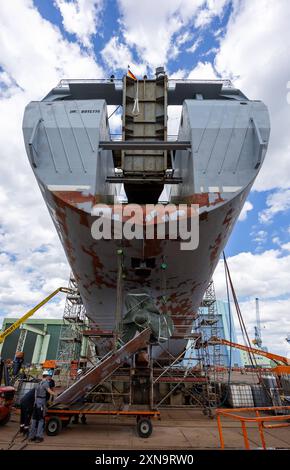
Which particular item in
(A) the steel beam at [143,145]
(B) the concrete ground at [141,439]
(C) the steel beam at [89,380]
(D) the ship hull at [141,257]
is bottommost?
(B) the concrete ground at [141,439]

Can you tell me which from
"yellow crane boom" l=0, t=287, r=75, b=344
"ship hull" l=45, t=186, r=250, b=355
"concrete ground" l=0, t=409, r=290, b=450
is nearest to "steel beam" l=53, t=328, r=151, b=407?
"concrete ground" l=0, t=409, r=290, b=450

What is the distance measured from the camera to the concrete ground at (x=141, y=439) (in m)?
4.53

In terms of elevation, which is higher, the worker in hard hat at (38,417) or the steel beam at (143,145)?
the steel beam at (143,145)

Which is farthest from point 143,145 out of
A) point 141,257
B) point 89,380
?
point 89,380

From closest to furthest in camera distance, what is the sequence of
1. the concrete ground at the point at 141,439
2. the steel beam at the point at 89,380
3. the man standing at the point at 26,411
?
the concrete ground at the point at 141,439 → the man standing at the point at 26,411 → the steel beam at the point at 89,380

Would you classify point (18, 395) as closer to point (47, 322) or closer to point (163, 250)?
point (163, 250)

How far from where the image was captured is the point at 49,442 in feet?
15.3

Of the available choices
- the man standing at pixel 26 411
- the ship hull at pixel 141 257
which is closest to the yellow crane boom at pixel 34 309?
the ship hull at pixel 141 257

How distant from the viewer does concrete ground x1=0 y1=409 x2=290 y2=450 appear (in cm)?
453

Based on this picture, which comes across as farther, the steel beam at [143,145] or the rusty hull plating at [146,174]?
the steel beam at [143,145]

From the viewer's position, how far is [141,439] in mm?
4973

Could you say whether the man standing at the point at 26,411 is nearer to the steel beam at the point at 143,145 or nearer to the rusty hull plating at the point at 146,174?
the rusty hull plating at the point at 146,174

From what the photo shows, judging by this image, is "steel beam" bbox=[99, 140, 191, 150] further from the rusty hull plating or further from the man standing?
the man standing
